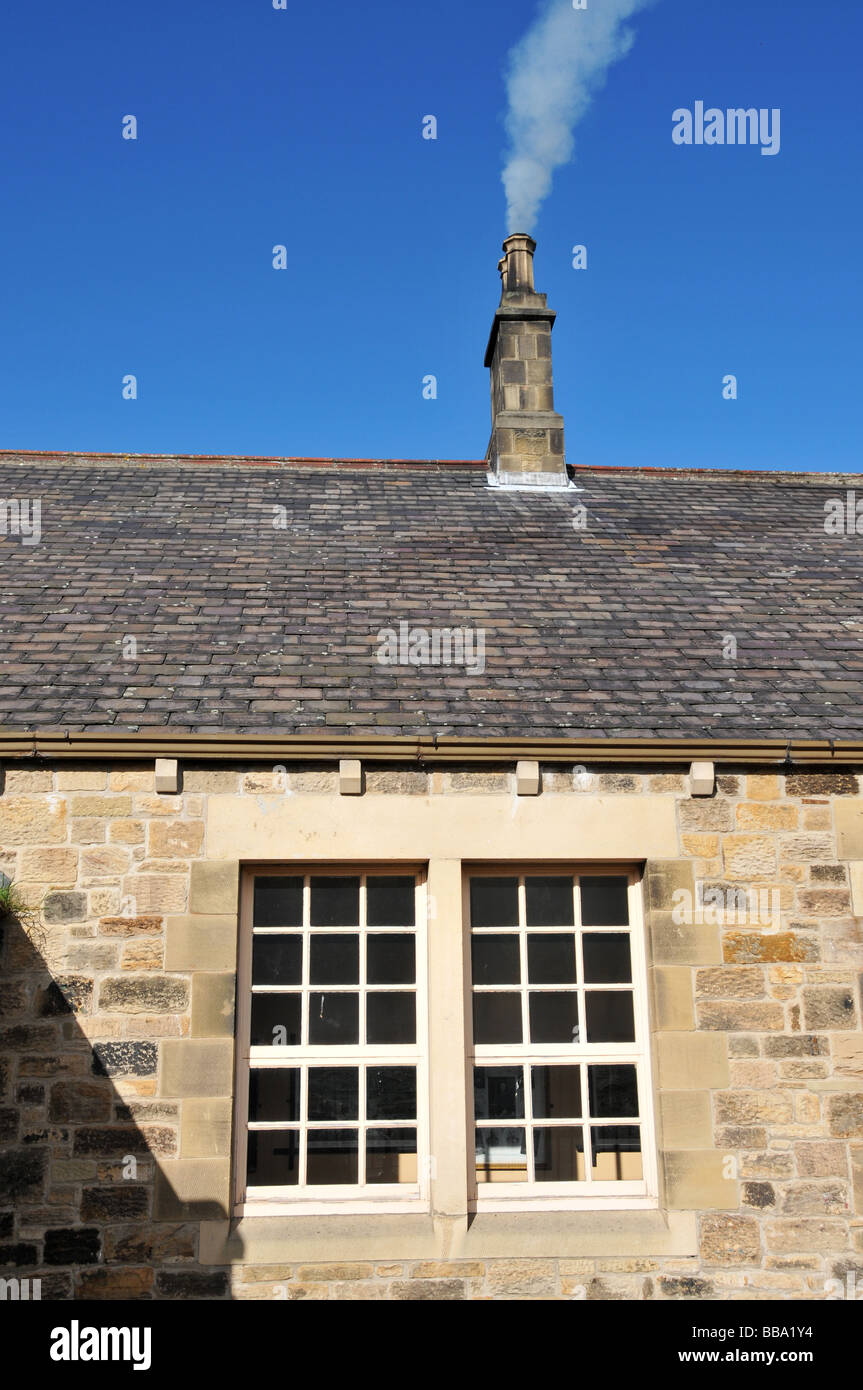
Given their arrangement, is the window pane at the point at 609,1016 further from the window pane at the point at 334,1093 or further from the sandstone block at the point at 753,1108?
the window pane at the point at 334,1093

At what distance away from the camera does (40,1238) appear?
5.59 metres

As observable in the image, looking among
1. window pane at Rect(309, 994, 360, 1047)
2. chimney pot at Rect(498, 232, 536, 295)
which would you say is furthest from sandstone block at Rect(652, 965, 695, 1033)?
chimney pot at Rect(498, 232, 536, 295)

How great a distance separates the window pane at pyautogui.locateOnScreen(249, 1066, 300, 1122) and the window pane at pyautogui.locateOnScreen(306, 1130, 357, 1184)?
18 cm

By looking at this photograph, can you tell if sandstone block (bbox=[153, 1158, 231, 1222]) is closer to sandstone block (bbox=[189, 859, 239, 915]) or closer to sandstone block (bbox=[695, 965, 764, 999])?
sandstone block (bbox=[189, 859, 239, 915])

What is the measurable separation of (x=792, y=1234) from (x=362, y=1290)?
229cm

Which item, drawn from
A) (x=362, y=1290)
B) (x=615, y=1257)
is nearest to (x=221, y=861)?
(x=362, y=1290)

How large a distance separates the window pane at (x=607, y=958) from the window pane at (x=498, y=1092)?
693mm

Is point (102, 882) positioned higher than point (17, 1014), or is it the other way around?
point (102, 882)

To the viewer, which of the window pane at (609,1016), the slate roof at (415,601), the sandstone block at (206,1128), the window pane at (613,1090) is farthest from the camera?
the slate roof at (415,601)

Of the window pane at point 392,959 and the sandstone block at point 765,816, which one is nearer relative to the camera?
the window pane at point 392,959

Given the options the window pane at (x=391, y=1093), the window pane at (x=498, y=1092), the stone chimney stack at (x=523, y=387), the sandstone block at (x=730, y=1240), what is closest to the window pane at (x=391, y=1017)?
the window pane at (x=391, y=1093)

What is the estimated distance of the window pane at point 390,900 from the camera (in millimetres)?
6410

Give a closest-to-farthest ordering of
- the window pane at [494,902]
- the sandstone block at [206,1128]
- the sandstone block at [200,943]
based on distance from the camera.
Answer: the sandstone block at [206,1128], the sandstone block at [200,943], the window pane at [494,902]
